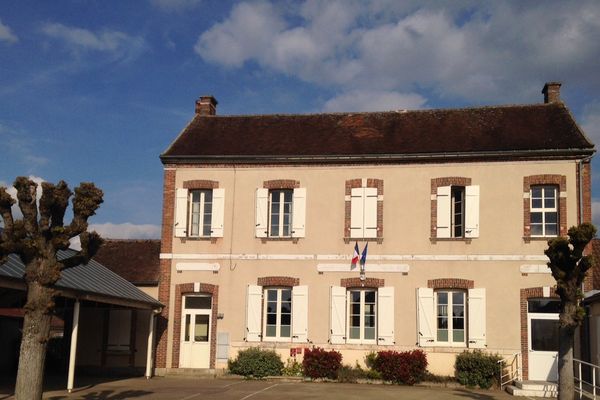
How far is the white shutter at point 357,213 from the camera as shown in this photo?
61.8 feet

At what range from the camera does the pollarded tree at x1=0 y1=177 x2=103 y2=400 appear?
10.1 metres

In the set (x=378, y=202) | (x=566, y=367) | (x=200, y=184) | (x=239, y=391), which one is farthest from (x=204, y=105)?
(x=566, y=367)

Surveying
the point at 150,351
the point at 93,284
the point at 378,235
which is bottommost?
the point at 150,351

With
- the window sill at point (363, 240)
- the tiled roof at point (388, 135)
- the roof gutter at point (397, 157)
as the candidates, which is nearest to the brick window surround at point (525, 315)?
the roof gutter at point (397, 157)

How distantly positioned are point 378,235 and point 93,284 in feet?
24.4

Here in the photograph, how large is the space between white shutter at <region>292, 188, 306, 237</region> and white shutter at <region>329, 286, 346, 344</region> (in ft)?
5.84

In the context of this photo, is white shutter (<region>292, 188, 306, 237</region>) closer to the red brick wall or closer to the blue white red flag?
the blue white red flag

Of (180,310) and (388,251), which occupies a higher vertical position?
(388,251)

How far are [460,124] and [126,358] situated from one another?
A: 37.6ft

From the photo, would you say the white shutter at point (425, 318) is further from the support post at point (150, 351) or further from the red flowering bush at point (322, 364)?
the support post at point (150, 351)

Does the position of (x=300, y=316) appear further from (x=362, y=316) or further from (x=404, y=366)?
(x=404, y=366)

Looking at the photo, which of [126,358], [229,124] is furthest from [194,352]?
[229,124]

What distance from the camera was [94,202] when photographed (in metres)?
10.9

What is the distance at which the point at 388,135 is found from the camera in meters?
19.9
